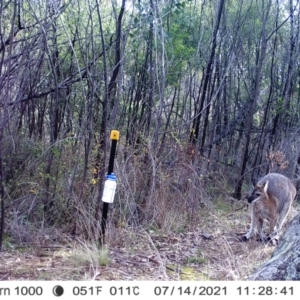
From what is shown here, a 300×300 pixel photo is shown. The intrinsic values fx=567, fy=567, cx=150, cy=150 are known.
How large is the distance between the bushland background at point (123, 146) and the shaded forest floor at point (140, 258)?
0.02m

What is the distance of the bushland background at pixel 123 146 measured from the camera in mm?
6617

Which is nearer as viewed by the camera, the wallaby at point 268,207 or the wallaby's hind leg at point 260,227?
the wallaby's hind leg at point 260,227

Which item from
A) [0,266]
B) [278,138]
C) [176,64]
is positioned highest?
[176,64]

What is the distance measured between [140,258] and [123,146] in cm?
257

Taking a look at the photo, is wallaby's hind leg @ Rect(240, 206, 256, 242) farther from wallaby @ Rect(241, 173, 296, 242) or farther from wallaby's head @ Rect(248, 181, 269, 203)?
wallaby's head @ Rect(248, 181, 269, 203)

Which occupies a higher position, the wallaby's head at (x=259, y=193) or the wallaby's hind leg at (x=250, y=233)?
the wallaby's head at (x=259, y=193)

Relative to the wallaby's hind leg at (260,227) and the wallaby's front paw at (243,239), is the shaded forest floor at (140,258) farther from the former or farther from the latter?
the wallaby's hind leg at (260,227)

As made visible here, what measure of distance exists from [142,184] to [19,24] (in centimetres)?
296

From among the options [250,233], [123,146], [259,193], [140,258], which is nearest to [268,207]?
[259,193]

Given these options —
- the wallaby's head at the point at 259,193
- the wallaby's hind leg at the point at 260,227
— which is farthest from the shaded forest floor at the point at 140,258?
the wallaby's head at the point at 259,193

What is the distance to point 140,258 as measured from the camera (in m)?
6.50

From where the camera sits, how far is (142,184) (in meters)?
8.64
